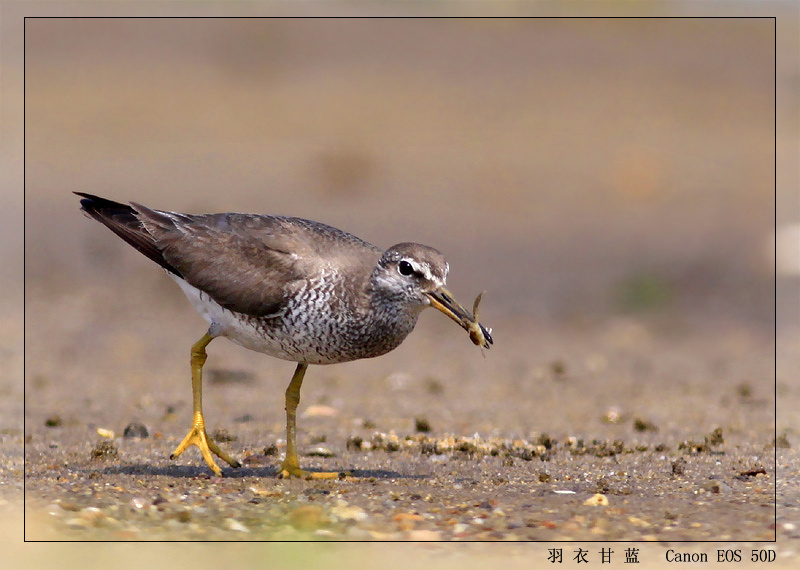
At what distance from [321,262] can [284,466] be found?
173 centimetres

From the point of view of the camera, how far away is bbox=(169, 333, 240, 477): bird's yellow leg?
918 centimetres

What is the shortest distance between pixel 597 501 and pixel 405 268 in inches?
88.8

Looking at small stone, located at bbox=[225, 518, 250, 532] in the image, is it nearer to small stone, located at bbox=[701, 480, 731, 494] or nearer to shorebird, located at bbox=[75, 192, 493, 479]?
shorebird, located at bbox=[75, 192, 493, 479]

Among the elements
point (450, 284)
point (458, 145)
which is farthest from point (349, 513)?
point (458, 145)

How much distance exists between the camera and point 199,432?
9320 mm

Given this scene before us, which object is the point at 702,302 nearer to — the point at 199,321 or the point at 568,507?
the point at 199,321

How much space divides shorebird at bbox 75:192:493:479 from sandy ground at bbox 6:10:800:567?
3.52 feet

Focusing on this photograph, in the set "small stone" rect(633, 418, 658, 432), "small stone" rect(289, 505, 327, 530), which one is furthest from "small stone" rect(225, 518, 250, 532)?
"small stone" rect(633, 418, 658, 432)

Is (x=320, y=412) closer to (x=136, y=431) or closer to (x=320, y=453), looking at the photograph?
(x=320, y=453)

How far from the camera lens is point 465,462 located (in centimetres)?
995

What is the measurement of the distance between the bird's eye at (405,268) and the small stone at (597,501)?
2159 mm

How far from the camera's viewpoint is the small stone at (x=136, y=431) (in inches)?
426

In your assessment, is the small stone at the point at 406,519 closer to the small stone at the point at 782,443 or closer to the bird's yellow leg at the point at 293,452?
the bird's yellow leg at the point at 293,452

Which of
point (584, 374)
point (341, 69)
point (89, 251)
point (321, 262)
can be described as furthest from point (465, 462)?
→ point (341, 69)
